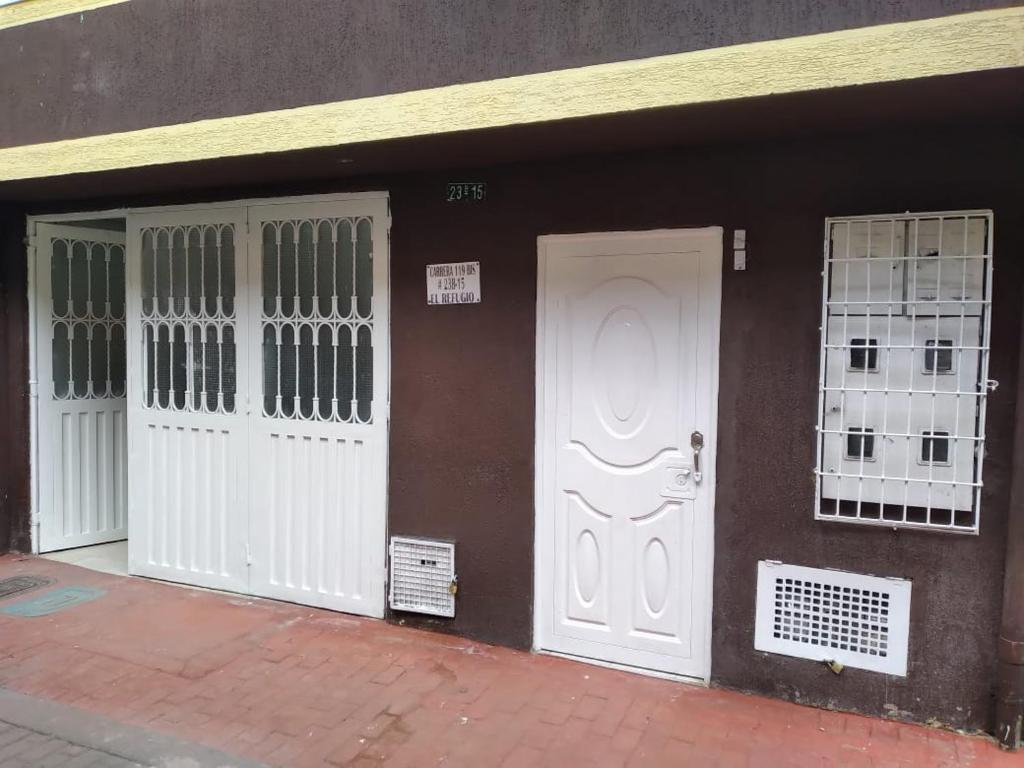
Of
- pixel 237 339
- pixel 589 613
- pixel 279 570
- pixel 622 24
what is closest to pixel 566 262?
pixel 622 24

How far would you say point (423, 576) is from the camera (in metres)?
4.82

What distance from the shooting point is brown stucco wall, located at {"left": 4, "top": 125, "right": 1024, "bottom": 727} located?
360 centimetres

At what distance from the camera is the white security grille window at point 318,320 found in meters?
5.01

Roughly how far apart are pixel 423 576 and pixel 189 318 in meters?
2.56

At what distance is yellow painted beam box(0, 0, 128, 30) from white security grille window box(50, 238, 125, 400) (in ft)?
5.56

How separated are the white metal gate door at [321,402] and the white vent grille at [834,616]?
237cm

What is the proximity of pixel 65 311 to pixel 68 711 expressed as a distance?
12.5ft

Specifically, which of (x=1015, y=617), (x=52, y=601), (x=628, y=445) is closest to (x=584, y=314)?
(x=628, y=445)

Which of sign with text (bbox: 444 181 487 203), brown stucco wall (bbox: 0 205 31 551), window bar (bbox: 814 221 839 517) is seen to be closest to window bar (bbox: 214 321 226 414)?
sign with text (bbox: 444 181 487 203)

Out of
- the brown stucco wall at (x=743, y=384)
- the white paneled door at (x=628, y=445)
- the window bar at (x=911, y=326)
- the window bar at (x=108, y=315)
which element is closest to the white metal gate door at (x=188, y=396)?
the window bar at (x=108, y=315)

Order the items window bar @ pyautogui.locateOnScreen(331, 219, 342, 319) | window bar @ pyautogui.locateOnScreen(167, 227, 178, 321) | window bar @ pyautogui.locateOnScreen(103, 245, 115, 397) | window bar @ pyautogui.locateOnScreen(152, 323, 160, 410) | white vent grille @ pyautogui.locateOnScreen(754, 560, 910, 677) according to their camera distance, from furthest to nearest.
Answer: window bar @ pyautogui.locateOnScreen(103, 245, 115, 397), window bar @ pyautogui.locateOnScreen(152, 323, 160, 410), window bar @ pyautogui.locateOnScreen(167, 227, 178, 321), window bar @ pyautogui.locateOnScreen(331, 219, 342, 319), white vent grille @ pyautogui.locateOnScreen(754, 560, 910, 677)

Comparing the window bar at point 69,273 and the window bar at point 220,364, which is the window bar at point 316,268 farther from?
the window bar at point 69,273

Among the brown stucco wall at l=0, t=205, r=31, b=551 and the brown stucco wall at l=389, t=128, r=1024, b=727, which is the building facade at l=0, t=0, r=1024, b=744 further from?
the brown stucco wall at l=0, t=205, r=31, b=551

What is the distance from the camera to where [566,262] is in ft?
14.4
